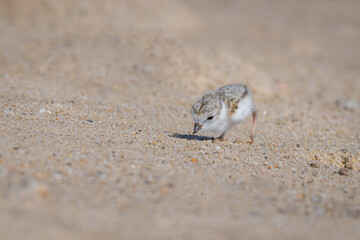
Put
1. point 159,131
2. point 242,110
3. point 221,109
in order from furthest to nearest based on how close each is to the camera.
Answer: point 159,131 → point 242,110 → point 221,109

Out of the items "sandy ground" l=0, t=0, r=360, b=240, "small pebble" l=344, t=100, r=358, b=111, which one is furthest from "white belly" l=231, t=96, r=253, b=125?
"small pebble" l=344, t=100, r=358, b=111

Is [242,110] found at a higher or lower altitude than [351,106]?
lower

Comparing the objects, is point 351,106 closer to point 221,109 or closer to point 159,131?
point 221,109

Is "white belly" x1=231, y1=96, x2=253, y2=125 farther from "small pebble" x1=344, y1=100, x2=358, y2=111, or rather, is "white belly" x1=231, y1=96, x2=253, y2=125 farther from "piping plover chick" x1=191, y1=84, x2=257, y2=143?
"small pebble" x1=344, y1=100, x2=358, y2=111

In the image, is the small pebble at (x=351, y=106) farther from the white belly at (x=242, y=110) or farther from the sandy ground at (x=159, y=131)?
the white belly at (x=242, y=110)

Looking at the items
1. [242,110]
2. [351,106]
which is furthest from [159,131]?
[351,106]

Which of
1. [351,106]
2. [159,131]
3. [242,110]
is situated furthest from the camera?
[351,106]
